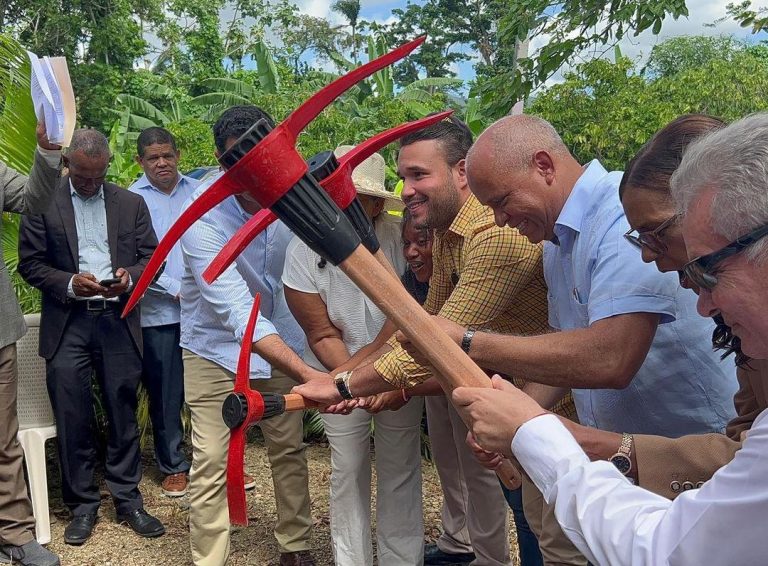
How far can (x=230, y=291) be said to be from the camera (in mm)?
3881

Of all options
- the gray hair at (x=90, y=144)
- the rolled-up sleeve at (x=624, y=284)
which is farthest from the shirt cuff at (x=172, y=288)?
the rolled-up sleeve at (x=624, y=284)

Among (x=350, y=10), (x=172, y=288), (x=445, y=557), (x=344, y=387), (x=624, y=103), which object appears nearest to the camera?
(x=344, y=387)

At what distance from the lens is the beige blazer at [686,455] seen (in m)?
2.05

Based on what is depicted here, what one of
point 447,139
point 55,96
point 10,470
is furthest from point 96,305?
point 447,139

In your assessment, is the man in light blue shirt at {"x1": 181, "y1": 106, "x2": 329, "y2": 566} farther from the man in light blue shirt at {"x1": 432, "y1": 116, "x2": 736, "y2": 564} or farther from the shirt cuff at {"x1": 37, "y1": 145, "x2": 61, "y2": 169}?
the man in light blue shirt at {"x1": 432, "y1": 116, "x2": 736, "y2": 564}

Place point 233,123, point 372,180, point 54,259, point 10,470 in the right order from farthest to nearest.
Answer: point 54,259
point 10,470
point 372,180
point 233,123

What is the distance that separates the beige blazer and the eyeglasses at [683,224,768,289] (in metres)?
0.66

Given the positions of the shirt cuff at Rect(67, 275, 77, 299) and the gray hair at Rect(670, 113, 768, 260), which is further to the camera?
the shirt cuff at Rect(67, 275, 77, 299)

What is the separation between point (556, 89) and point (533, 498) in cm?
721

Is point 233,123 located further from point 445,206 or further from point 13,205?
point 13,205

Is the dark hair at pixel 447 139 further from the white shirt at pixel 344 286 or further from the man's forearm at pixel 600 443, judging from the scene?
the man's forearm at pixel 600 443

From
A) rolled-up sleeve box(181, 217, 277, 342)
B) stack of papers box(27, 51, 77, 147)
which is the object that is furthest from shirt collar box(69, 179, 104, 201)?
stack of papers box(27, 51, 77, 147)

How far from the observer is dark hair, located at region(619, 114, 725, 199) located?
2.10 m

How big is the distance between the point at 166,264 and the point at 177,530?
1757 millimetres
